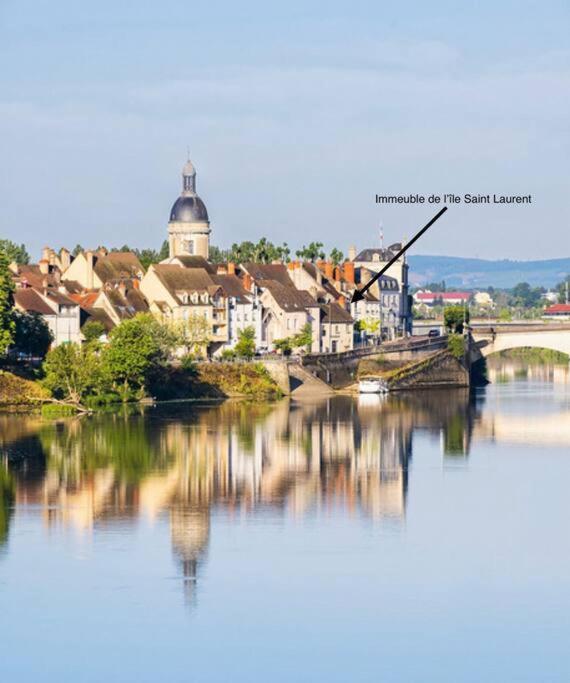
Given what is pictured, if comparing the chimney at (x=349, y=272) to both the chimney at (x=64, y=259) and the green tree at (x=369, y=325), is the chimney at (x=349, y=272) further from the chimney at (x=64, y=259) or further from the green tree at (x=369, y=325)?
the chimney at (x=64, y=259)

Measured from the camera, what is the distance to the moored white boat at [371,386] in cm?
10238

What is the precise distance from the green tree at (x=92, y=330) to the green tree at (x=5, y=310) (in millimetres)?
11244

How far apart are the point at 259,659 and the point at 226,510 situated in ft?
54.3

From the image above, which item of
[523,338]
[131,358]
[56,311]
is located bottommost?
[523,338]

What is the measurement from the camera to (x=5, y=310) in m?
82.9

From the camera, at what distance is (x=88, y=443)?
69.5m

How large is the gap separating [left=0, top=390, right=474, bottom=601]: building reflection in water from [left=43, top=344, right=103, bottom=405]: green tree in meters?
3.02

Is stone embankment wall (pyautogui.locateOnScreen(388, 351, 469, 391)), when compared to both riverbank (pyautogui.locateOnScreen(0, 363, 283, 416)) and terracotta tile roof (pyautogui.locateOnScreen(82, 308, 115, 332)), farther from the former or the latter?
terracotta tile roof (pyautogui.locateOnScreen(82, 308, 115, 332))

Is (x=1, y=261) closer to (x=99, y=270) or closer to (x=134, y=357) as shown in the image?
(x=134, y=357)

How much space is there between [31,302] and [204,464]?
34.5 metres

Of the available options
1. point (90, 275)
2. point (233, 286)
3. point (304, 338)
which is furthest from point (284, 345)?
point (90, 275)

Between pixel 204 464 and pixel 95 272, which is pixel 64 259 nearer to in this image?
pixel 95 272

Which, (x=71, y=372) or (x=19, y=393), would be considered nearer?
(x=71, y=372)

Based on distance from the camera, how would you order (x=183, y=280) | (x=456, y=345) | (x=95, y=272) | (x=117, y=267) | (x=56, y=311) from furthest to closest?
(x=456, y=345)
(x=117, y=267)
(x=95, y=272)
(x=183, y=280)
(x=56, y=311)
